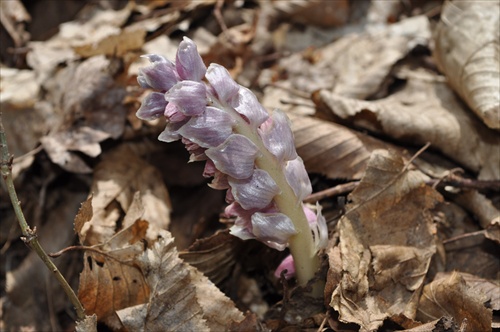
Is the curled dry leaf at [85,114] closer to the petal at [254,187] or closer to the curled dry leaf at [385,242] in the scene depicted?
the petal at [254,187]

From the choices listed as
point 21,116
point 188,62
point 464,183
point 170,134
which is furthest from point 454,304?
point 21,116

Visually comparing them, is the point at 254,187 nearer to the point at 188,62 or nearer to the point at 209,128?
the point at 209,128

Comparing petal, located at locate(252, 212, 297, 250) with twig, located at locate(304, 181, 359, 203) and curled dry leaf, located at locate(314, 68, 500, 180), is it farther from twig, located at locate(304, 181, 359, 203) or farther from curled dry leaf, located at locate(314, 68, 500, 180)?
curled dry leaf, located at locate(314, 68, 500, 180)

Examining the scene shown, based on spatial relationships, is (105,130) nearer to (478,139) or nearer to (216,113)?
(216,113)

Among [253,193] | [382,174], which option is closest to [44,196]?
[253,193]

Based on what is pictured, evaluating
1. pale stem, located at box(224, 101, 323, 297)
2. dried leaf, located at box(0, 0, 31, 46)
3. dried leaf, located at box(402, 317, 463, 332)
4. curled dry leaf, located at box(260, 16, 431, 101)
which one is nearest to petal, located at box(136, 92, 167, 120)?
pale stem, located at box(224, 101, 323, 297)
